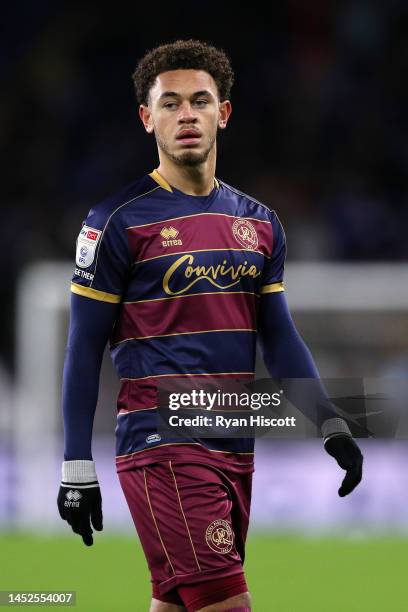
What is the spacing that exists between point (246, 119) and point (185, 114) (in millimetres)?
11103

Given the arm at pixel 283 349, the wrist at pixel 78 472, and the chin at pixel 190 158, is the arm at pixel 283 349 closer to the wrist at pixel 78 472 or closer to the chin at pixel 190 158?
the chin at pixel 190 158

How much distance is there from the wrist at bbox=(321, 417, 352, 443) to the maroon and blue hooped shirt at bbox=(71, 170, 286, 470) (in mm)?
292

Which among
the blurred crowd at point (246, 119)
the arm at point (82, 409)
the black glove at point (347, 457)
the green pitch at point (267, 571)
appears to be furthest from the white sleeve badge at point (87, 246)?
the blurred crowd at point (246, 119)

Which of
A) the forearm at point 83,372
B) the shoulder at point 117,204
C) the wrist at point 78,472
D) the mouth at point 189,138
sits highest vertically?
the mouth at point 189,138

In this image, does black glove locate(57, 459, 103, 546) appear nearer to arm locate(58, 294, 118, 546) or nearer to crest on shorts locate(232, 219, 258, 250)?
arm locate(58, 294, 118, 546)

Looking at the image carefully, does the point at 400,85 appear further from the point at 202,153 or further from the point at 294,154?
the point at 202,153

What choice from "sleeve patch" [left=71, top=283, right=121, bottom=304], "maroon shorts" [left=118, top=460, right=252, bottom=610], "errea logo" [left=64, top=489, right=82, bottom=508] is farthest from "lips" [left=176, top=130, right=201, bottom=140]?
"errea logo" [left=64, top=489, right=82, bottom=508]

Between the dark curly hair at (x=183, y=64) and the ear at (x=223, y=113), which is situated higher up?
the dark curly hair at (x=183, y=64)

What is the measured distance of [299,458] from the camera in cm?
1117

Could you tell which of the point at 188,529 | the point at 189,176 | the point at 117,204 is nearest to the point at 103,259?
the point at 117,204

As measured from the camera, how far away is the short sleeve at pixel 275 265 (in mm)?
4395

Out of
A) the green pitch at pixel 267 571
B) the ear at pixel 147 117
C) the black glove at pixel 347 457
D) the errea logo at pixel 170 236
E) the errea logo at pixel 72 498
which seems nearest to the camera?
the errea logo at pixel 72 498

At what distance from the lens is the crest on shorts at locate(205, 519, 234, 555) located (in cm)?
390

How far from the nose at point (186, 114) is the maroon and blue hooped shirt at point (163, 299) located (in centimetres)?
27
